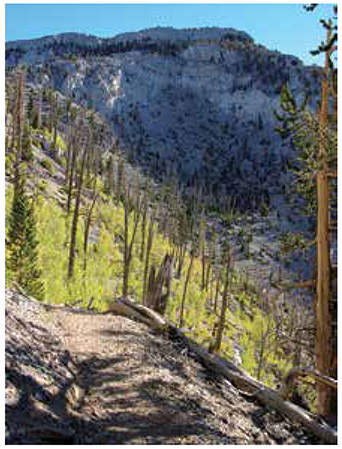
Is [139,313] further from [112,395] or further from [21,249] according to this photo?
[21,249]


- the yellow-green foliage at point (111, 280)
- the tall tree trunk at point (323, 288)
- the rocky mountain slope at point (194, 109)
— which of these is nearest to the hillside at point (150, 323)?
the tall tree trunk at point (323, 288)

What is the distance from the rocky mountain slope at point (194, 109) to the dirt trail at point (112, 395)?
4660 inches

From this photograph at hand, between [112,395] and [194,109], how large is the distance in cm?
16984

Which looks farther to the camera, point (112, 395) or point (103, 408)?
point (112, 395)

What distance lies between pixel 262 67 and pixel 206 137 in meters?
49.3

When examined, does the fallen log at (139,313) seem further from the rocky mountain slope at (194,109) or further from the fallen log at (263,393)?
the rocky mountain slope at (194,109)

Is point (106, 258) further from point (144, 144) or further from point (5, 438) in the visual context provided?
point (144, 144)

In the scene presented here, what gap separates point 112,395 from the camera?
6641 millimetres

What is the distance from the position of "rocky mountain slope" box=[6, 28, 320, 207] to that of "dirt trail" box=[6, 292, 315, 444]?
118 m

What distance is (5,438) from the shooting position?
171 inches

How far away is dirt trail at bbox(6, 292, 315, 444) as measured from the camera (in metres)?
5.23

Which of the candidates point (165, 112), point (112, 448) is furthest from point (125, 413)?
point (165, 112)

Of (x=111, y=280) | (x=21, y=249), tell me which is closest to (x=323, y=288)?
(x=21, y=249)

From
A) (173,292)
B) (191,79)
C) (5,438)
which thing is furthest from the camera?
(191,79)
